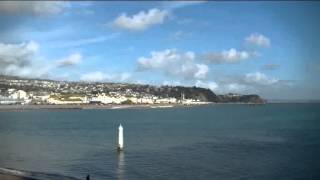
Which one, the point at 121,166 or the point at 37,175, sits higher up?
the point at 37,175

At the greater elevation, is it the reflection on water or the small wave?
the small wave

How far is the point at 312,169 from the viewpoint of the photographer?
1076 inches

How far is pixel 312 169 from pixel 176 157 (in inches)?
364

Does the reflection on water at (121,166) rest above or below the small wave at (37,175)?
below

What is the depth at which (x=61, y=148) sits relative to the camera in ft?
127

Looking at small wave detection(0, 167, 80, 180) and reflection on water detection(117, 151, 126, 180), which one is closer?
small wave detection(0, 167, 80, 180)

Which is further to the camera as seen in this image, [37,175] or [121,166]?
[121,166]

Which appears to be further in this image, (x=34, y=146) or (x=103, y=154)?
(x=34, y=146)

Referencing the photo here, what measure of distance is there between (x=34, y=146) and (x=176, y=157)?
1355 cm

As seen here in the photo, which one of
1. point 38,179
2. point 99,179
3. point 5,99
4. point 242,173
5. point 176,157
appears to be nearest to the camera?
point 38,179

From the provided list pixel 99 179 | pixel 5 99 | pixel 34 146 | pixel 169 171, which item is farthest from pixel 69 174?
pixel 5 99

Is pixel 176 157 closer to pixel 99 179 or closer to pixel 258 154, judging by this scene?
pixel 258 154

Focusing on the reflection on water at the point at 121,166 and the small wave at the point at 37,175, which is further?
the reflection on water at the point at 121,166

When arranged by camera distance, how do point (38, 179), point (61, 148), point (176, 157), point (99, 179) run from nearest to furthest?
1. point (38, 179)
2. point (99, 179)
3. point (176, 157)
4. point (61, 148)
